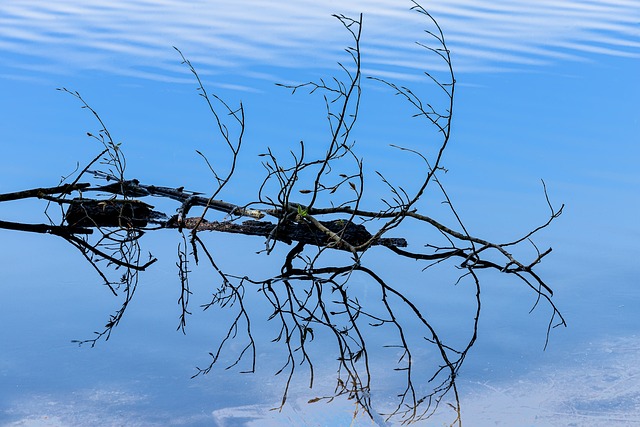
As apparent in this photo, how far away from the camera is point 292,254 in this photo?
350cm

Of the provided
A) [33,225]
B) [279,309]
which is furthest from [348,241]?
[33,225]

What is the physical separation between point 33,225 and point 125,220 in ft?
1.36

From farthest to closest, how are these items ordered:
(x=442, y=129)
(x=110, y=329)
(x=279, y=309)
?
(x=110, y=329) < (x=279, y=309) < (x=442, y=129)

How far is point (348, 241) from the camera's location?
3.44 m

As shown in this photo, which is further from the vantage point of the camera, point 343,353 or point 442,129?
point 343,353

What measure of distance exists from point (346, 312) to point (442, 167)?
843 millimetres

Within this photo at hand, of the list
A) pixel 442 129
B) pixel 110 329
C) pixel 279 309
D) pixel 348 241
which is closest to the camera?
pixel 442 129

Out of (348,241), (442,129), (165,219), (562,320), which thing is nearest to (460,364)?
(562,320)

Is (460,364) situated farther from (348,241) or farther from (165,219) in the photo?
(165,219)

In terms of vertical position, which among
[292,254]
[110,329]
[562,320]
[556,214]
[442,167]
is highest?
[442,167]

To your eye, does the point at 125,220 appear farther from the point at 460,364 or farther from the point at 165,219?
the point at 460,364

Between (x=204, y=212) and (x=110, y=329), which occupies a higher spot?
(x=204, y=212)

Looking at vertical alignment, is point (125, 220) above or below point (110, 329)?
above

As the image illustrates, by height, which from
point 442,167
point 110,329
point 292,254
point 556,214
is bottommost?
point 110,329
